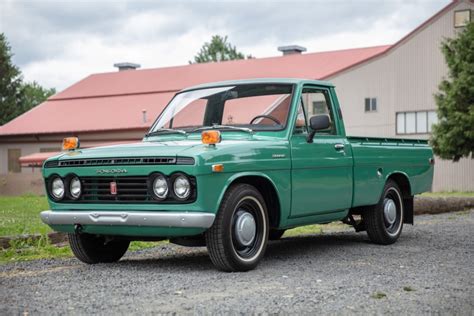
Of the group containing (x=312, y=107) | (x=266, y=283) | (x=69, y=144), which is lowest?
(x=266, y=283)

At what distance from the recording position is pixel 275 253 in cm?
929

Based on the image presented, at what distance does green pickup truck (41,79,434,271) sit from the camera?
7.24m

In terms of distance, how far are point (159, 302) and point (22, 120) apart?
139 feet

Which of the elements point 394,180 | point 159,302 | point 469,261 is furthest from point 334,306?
point 394,180

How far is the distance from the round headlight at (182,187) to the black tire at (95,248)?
149cm

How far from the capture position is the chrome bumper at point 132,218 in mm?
7047

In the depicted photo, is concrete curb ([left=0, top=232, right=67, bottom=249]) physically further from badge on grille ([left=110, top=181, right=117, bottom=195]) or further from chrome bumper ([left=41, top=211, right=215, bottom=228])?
badge on grille ([left=110, top=181, right=117, bottom=195])

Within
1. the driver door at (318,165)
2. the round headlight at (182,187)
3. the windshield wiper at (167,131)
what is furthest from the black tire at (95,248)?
the driver door at (318,165)

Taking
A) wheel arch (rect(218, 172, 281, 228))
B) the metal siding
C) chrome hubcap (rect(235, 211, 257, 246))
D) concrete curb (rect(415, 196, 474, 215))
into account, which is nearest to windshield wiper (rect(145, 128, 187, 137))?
wheel arch (rect(218, 172, 281, 228))

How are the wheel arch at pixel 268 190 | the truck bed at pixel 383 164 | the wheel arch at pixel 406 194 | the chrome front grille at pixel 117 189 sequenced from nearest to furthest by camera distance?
the chrome front grille at pixel 117 189 < the wheel arch at pixel 268 190 < the truck bed at pixel 383 164 < the wheel arch at pixel 406 194

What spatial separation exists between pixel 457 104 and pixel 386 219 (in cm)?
2480

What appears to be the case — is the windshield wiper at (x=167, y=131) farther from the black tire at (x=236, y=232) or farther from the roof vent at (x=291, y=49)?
A: the roof vent at (x=291, y=49)

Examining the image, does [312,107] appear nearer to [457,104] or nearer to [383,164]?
[383,164]

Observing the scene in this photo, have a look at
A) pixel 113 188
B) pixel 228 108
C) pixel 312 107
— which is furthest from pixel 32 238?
pixel 312 107
